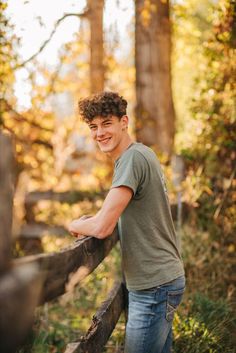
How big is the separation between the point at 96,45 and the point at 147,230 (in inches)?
363

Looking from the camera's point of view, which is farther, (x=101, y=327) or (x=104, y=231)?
(x=101, y=327)

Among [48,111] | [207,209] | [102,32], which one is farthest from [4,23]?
[48,111]

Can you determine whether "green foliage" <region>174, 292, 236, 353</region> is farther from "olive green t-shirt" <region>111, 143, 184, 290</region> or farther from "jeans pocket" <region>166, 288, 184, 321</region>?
"olive green t-shirt" <region>111, 143, 184, 290</region>

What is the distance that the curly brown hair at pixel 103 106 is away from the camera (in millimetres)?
3457

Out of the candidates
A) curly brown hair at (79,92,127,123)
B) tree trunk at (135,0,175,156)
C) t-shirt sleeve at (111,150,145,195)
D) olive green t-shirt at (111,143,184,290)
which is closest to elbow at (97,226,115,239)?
olive green t-shirt at (111,143,184,290)

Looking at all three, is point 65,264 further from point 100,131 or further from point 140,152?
point 100,131

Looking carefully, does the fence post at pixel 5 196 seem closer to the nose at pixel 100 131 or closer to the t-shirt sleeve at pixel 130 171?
the t-shirt sleeve at pixel 130 171

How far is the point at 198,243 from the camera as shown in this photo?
646cm

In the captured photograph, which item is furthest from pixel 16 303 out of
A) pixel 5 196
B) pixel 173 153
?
pixel 173 153

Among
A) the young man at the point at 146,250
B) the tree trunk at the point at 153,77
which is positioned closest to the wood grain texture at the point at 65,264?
the young man at the point at 146,250

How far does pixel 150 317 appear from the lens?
3197 mm

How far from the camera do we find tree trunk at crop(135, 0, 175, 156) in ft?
30.1

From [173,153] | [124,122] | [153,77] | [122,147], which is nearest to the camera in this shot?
[122,147]

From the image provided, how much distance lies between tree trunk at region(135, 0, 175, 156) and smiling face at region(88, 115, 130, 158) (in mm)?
5630
